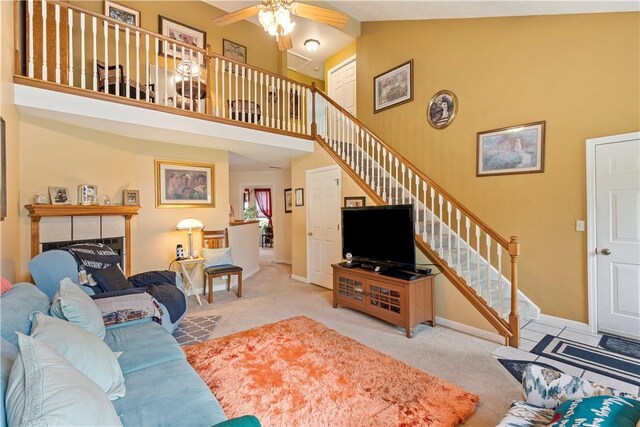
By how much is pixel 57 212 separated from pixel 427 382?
4.07 m

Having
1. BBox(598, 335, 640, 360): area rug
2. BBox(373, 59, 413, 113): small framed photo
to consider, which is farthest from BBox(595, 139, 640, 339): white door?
BBox(373, 59, 413, 113): small framed photo

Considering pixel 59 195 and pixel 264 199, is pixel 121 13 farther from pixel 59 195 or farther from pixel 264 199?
pixel 264 199

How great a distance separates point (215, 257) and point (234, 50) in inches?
159

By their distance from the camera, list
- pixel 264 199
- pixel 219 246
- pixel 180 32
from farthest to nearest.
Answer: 1. pixel 264 199
2. pixel 180 32
3. pixel 219 246

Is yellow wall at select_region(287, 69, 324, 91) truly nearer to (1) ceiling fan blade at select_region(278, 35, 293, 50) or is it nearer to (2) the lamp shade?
(1) ceiling fan blade at select_region(278, 35, 293, 50)

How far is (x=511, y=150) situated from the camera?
3.70 m

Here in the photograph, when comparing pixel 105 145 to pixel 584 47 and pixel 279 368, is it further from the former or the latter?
pixel 584 47

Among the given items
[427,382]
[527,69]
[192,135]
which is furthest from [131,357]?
[527,69]

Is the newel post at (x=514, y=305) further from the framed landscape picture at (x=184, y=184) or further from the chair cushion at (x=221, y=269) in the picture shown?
the framed landscape picture at (x=184, y=184)

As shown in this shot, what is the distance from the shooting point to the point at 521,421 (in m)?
1.43

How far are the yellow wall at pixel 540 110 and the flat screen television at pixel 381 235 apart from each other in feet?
2.46

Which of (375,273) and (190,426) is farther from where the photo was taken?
(375,273)

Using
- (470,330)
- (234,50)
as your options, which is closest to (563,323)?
(470,330)

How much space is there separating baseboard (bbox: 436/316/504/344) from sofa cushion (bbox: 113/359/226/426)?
273 cm
